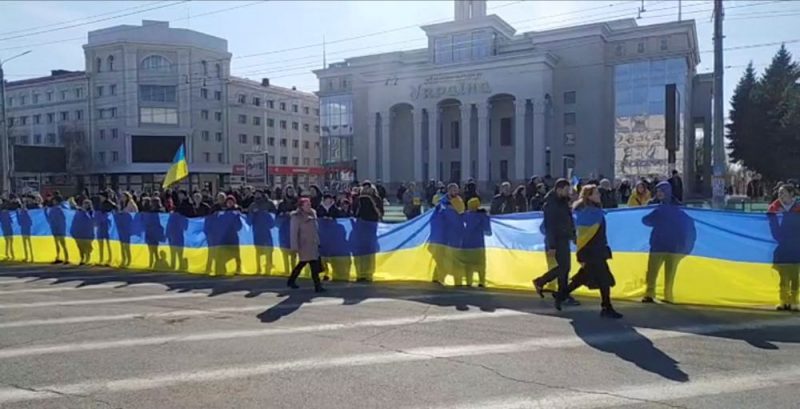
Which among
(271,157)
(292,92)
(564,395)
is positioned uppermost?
(292,92)

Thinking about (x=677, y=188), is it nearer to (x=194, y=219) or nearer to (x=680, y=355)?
(x=680, y=355)

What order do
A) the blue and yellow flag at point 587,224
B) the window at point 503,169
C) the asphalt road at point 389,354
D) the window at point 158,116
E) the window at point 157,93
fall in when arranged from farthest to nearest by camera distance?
the window at point 158,116 < the window at point 157,93 < the window at point 503,169 < the blue and yellow flag at point 587,224 < the asphalt road at point 389,354

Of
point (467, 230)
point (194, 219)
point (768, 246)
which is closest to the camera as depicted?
point (768, 246)

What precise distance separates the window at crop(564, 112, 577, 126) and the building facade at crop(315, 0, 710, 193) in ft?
0.30

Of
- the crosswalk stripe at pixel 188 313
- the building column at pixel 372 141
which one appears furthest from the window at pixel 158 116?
the crosswalk stripe at pixel 188 313

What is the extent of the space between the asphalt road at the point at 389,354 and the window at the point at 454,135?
56.6m

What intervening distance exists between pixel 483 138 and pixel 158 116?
44.0 metres

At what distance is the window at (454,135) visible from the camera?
2618 inches

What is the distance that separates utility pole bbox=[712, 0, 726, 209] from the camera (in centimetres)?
1844

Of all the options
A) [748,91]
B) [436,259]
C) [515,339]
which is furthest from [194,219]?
[748,91]

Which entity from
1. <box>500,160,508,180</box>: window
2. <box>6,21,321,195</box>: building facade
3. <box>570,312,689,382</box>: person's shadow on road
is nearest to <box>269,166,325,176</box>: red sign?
<box>6,21,321,195</box>: building facade

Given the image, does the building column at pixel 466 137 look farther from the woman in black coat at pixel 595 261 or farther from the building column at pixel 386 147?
the woman in black coat at pixel 595 261

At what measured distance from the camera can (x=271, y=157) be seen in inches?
3839

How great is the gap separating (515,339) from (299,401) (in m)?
3.03
